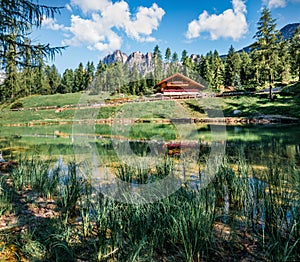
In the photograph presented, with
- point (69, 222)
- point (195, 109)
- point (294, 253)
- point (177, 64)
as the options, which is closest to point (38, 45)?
point (69, 222)

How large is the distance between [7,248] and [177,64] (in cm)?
6799

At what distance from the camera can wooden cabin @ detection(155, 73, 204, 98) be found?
132 feet

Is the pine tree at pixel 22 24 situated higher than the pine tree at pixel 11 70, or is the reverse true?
the pine tree at pixel 22 24

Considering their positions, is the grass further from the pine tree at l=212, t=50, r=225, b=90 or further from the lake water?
the pine tree at l=212, t=50, r=225, b=90

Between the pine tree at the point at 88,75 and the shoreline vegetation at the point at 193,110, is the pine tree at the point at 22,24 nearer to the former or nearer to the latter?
the shoreline vegetation at the point at 193,110

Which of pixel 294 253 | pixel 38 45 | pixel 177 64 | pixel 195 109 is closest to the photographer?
pixel 294 253

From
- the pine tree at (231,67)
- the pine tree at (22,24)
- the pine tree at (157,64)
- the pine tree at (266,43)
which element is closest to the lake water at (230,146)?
the pine tree at (22,24)

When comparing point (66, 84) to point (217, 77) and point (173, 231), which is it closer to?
point (217, 77)

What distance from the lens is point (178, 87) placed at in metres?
41.2

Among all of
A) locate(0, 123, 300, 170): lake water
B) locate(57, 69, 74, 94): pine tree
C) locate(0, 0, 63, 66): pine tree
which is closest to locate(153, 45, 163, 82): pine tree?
locate(57, 69, 74, 94): pine tree

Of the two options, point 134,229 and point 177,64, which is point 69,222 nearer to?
point 134,229

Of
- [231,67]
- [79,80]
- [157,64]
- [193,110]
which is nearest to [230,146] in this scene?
[193,110]

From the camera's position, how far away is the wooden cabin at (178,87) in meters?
40.2

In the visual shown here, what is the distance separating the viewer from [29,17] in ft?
20.2
